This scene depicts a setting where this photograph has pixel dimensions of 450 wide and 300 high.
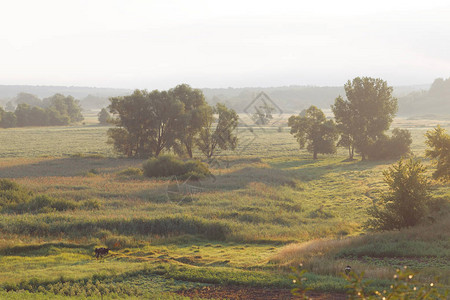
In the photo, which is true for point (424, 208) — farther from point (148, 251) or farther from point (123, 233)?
point (123, 233)

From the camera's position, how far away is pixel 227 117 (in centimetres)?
7631

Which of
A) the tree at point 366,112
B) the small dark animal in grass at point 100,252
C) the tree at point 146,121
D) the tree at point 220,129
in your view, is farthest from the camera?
the tree at point 366,112

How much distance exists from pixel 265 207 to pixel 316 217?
444cm

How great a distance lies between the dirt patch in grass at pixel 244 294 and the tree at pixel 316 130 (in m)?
68.5

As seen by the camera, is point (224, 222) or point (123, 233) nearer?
point (123, 233)

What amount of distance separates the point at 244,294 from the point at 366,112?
71.3 m

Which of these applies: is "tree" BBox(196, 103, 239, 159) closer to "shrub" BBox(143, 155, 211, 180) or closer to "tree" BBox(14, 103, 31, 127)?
"shrub" BBox(143, 155, 211, 180)

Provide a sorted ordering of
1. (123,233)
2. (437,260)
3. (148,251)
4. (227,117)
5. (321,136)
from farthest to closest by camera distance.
Answer: (321,136) < (227,117) < (123,233) < (148,251) < (437,260)

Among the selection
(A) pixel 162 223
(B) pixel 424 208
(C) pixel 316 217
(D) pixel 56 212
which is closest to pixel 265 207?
(C) pixel 316 217

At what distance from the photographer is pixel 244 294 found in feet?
47.4

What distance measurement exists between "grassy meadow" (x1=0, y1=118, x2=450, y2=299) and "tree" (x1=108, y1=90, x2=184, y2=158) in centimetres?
2001

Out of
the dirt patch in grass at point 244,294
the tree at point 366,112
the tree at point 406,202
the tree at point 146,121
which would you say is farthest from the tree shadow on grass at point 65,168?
the tree at point 366,112

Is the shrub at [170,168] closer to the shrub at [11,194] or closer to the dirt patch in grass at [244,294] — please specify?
the shrub at [11,194]

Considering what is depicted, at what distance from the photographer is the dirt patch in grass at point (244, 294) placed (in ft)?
45.8
